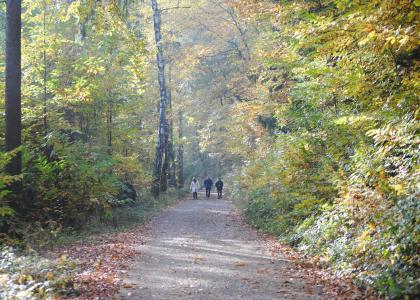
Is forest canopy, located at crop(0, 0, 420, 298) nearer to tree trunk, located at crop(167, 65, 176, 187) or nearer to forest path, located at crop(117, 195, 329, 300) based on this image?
forest path, located at crop(117, 195, 329, 300)

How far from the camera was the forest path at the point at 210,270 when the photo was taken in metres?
6.99

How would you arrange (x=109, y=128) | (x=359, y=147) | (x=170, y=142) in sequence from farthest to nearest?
(x=170, y=142)
(x=109, y=128)
(x=359, y=147)

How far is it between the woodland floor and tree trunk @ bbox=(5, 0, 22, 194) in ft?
12.4

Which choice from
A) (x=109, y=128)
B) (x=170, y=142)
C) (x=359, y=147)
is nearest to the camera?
(x=359, y=147)

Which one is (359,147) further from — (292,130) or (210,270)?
(292,130)

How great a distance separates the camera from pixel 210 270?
859 centimetres

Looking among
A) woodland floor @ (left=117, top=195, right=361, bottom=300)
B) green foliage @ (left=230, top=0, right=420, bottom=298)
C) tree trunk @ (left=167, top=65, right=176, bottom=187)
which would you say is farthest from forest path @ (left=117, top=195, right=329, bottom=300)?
tree trunk @ (left=167, top=65, right=176, bottom=187)

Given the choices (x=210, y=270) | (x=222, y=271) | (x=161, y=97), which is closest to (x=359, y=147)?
(x=222, y=271)

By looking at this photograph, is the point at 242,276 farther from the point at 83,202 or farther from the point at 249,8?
the point at 249,8

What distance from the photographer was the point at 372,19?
6543 mm

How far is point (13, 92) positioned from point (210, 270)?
265 inches

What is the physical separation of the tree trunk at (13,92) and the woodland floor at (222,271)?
3.77 metres

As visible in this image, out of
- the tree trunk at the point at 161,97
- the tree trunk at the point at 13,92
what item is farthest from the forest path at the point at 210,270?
the tree trunk at the point at 161,97

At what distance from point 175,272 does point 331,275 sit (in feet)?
9.59
